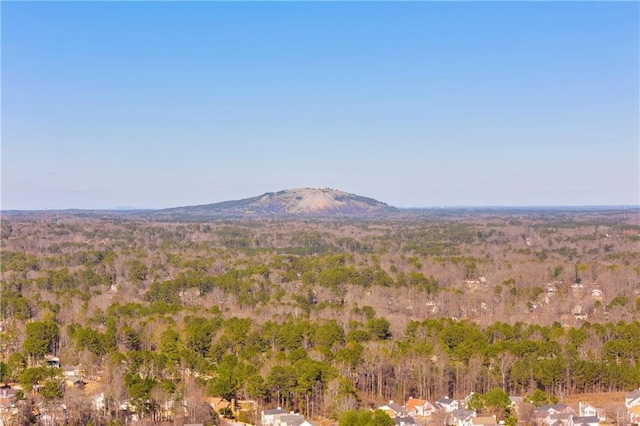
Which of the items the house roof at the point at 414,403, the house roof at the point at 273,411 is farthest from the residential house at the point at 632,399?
the house roof at the point at 273,411

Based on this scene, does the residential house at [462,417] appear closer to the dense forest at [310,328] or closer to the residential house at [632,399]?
the dense forest at [310,328]

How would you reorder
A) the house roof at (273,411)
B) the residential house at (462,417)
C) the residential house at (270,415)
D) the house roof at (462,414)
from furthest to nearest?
the house roof at (273,411)
the residential house at (270,415)
the house roof at (462,414)
the residential house at (462,417)

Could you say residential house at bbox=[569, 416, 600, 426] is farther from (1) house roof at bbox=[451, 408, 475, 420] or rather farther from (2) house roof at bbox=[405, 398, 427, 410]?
(2) house roof at bbox=[405, 398, 427, 410]

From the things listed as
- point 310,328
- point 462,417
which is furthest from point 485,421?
point 310,328

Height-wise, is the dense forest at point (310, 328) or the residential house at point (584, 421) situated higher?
the dense forest at point (310, 328)

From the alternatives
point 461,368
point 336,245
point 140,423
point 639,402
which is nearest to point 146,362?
point 140,423

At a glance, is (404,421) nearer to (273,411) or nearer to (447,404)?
(447,404)

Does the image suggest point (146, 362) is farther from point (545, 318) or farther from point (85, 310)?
point (545, 318)
